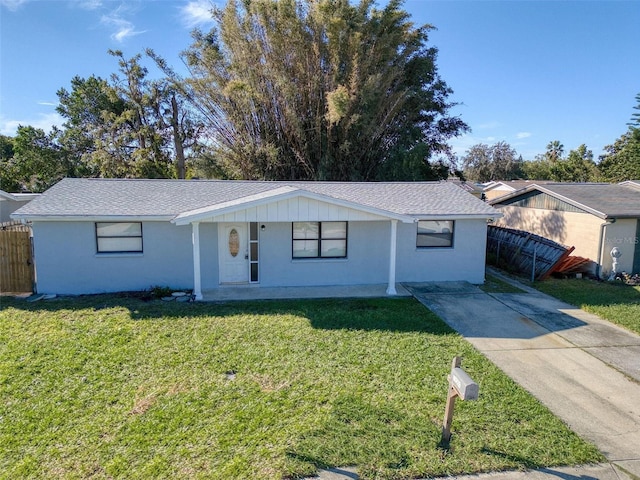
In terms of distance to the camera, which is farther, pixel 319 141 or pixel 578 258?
pixel 319 141

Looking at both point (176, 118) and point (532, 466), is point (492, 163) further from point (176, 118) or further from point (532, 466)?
point (532, 466)

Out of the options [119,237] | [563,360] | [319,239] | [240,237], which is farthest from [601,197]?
[119,237]

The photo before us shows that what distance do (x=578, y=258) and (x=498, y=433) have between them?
11019 millimetres

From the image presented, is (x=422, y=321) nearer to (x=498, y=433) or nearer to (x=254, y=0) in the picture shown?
(x=498, y=433)

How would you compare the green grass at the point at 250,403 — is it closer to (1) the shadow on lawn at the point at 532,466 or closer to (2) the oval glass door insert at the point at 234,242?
(1) the shadow on lawn at the point at 532,466

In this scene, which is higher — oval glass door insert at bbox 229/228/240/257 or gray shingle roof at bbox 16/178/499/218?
gray shingle roof at bbox 16/178/499/218

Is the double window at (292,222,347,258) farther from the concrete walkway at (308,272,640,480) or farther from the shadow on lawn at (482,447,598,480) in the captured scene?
the shadow on lawn at (482,447,598,480)

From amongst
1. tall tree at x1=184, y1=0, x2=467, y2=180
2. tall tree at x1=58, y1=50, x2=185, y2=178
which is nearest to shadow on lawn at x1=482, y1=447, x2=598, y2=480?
tall tree at x1=184, y1=0, x2=467, y2=180

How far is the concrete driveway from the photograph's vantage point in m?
4.93

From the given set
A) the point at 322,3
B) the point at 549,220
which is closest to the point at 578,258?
the point at 549,220

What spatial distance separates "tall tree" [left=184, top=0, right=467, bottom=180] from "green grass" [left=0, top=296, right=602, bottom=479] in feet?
40.7

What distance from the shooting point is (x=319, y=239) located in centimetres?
1129

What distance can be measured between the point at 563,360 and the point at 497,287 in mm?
5084

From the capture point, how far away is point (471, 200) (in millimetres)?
12500
